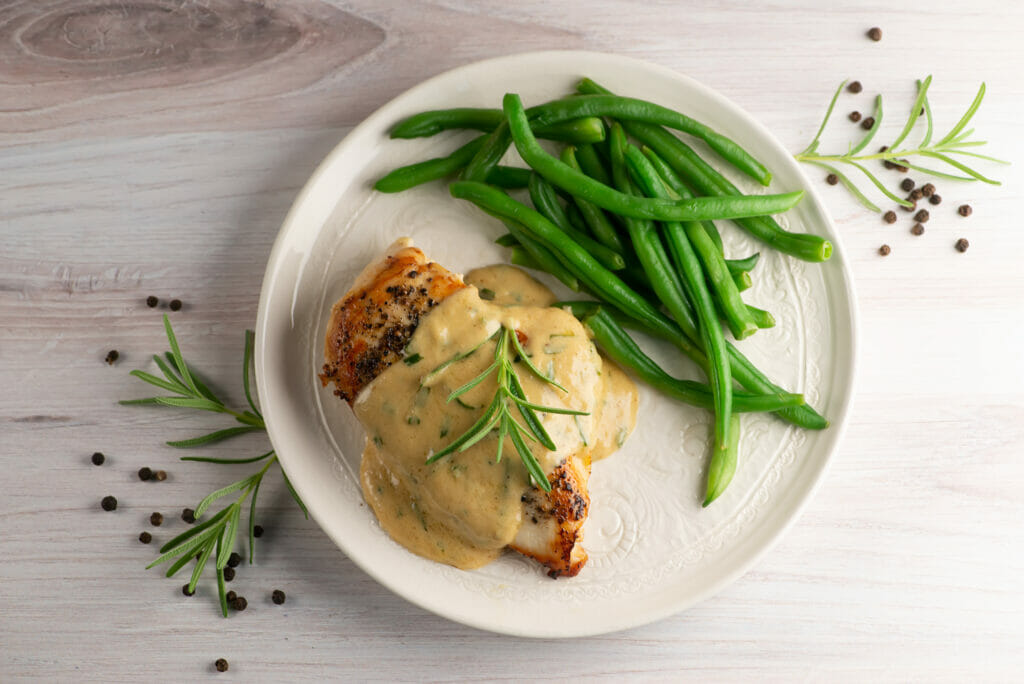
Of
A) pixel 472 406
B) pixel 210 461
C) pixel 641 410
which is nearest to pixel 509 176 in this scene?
pixel 472 406

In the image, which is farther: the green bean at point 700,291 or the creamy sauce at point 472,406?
the green bean at point 700,291

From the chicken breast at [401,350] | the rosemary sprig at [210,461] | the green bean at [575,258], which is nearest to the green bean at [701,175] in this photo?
the green bean at [575,258]

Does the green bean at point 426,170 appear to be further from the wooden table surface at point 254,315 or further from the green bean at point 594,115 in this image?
the wooden table surface at point 254,315

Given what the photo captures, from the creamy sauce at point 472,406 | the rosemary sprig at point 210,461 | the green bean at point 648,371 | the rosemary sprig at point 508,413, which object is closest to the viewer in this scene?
the rosemary sprig at point 508,413

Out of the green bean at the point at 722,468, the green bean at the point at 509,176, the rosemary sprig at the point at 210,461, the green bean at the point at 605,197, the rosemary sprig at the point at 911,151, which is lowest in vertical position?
the rosemary sprig at the point at 210,461

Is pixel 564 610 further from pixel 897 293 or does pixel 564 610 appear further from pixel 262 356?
pixel 897 293

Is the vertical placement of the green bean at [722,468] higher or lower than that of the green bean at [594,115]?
lower

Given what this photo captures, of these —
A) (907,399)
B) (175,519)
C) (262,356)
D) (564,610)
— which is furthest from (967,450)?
(175,519)
